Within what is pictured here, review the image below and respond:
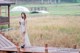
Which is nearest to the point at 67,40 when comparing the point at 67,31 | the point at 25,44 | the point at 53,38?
the point at 53,38

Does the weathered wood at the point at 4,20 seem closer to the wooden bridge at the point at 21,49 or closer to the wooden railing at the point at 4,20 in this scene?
the wooden railing at the point at 4,20

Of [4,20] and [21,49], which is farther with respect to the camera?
[4,20]

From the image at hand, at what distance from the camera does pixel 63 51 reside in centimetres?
963

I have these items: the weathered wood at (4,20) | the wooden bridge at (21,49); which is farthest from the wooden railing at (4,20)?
the wooden bridge at (21,49)

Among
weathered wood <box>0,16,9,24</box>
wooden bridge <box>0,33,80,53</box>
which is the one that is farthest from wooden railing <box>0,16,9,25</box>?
wooden bridge <box>0,33,80,53</box>

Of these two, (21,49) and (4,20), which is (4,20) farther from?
(21,49)

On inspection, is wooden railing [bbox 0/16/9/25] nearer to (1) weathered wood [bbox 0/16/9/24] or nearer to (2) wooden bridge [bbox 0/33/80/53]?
(1) weathered wood [bbox 0/16/9/24]

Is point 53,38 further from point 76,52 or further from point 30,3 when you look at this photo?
point 30,3

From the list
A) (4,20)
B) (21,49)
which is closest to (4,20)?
(4,20)

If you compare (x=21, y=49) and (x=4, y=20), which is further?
(x=4, y=20)

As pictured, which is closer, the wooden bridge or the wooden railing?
the wooden bridge

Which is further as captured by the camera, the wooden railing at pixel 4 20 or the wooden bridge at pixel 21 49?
the wooden railing at pixel 4 20

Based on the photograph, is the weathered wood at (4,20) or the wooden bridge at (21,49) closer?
the wooden bridge at (21,49)

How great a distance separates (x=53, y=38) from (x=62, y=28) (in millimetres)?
4226
